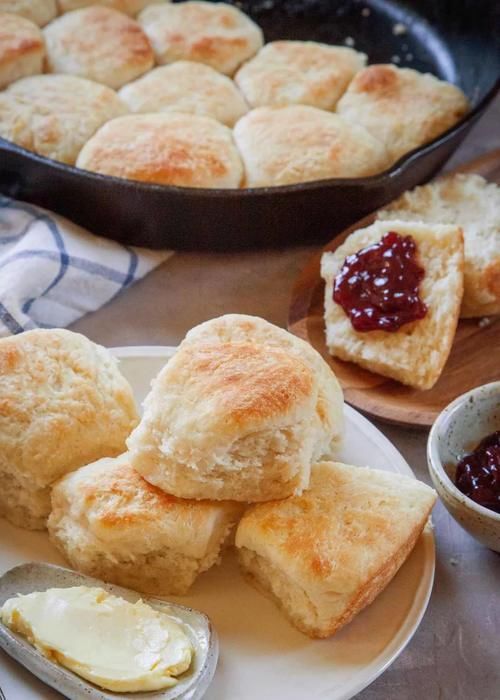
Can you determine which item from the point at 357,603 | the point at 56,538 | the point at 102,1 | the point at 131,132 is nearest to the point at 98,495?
the point at 56,538

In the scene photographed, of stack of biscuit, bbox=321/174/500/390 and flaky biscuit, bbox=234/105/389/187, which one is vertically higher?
flaky biscuit, bbox=234/105/389/187

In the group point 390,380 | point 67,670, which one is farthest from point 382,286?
point 67,670

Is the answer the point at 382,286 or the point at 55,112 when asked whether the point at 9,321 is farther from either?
the point at 382,286

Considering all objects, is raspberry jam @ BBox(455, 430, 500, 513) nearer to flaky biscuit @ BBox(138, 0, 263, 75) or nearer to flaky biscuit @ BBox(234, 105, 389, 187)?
flaky biscuit @ BBox(234, 105, 389, 187)

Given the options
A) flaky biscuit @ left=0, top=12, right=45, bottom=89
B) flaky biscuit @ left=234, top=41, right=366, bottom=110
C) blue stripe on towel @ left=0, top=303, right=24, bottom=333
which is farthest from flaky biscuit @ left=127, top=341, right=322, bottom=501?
flaky biscuit @ left=0, top=12, right=45, bottom=89

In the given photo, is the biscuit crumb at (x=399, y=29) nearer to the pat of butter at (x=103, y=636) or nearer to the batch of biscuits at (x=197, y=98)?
the batch of biscuits at (x=197, y=98)
